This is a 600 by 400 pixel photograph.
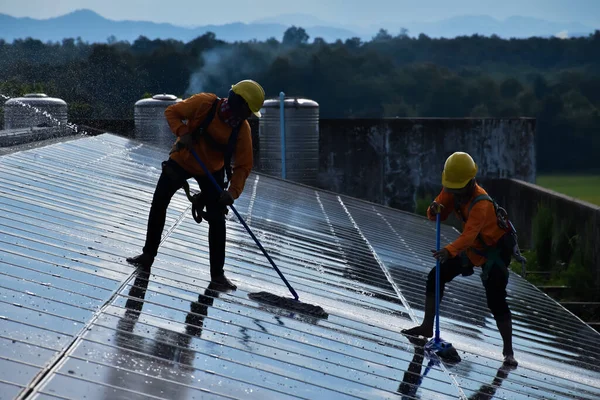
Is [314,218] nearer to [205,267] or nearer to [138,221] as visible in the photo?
[138,221]

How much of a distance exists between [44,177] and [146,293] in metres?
4.58

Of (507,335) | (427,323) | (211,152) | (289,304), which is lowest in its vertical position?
(507,335)

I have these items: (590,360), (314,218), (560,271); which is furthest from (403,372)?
(560,271)

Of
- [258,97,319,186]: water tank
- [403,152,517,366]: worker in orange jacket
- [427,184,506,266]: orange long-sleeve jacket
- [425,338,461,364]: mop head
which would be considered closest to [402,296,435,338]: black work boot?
[403,152,517,366]: worker in orange jacket

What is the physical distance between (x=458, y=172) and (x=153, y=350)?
3.40m

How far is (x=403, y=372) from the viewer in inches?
308

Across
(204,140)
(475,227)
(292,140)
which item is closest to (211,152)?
(204,140)

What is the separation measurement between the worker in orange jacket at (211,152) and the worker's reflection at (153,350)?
1.05 m

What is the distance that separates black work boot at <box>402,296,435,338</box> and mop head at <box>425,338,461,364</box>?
12.9 inches

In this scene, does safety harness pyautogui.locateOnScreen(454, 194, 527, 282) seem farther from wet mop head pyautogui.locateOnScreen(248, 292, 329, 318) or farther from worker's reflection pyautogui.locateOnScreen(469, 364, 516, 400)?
wet mop head pyautogui.locateOnScreen(248, 292, 329, 318)

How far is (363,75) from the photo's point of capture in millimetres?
84188

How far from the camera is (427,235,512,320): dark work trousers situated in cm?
902

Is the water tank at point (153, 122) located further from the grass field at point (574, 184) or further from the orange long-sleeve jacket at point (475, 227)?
the grass field at point (574, 184)

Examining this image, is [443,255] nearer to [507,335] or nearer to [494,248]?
[494,248]
